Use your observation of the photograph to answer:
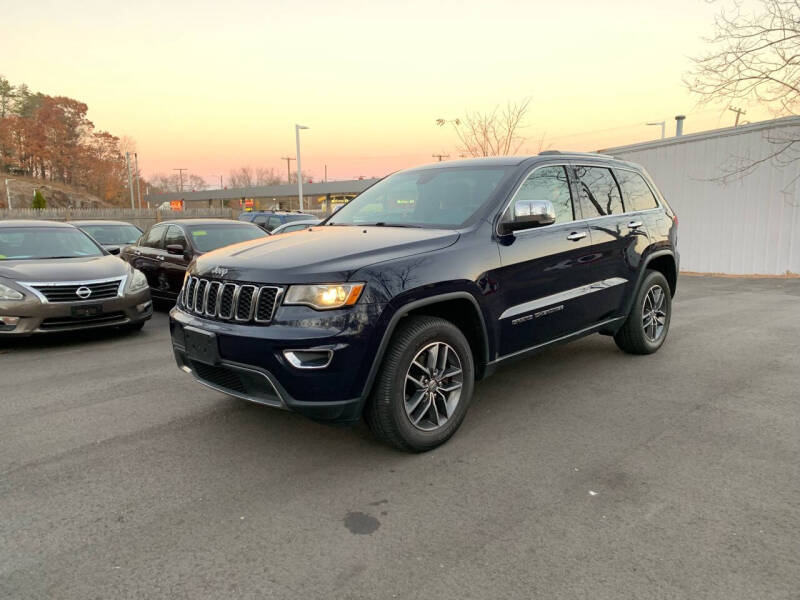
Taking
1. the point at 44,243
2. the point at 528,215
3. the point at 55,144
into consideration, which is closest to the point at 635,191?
the point at 528,215

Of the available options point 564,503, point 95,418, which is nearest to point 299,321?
point 564,503

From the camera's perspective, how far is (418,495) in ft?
9.71

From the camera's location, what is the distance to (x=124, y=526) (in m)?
2.70

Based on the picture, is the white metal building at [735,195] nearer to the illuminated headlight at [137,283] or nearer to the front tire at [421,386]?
the front tire at [421,386]

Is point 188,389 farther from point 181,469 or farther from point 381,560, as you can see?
point 381,560

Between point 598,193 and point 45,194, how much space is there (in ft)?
250

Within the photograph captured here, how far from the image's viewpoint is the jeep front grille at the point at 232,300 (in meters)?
3.10

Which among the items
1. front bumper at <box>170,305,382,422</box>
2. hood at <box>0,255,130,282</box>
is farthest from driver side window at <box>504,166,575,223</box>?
hood at <box>0,255,130,282</box>

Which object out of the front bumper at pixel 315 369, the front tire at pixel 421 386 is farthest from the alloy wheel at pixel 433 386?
the front bumper at pixel 315 369

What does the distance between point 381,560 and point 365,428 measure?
5.04 feet

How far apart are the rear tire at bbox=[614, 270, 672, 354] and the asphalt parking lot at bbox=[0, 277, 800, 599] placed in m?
0.52

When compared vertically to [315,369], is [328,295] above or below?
above

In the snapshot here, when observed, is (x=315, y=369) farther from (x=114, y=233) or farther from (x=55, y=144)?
(x=55, y=144)

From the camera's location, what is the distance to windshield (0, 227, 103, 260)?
7.13m
